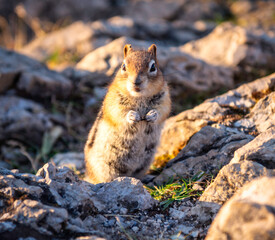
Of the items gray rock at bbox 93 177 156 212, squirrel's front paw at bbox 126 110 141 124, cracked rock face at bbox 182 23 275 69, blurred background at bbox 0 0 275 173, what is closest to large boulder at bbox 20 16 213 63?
blurred background at bbox 0 0 275 173

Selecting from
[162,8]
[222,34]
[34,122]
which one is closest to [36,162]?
[34,122]

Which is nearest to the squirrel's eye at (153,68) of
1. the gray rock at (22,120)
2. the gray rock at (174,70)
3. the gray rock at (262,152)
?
the gray rock at (262,152)

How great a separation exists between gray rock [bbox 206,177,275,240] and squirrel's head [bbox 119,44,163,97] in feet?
7.12

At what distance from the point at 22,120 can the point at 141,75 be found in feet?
12.3

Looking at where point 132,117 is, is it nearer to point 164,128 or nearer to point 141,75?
point 141,75

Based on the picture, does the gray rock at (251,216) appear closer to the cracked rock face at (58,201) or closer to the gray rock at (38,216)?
the cracked rock face at (58,201)

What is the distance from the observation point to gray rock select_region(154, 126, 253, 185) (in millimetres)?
4125

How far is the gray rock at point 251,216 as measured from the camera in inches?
79.0

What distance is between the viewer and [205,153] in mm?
4469

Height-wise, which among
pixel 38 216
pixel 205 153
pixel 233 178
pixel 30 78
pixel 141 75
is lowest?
pixel 205 153

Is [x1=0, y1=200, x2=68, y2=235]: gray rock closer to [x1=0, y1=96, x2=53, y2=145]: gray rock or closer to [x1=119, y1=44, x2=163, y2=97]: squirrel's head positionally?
[x1=119, y1=44, x2=163, y2=97]: squirrel's head

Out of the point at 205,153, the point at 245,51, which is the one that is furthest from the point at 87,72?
the point at 205,153

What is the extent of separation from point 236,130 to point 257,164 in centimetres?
167

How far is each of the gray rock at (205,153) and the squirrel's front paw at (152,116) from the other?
763 mm
